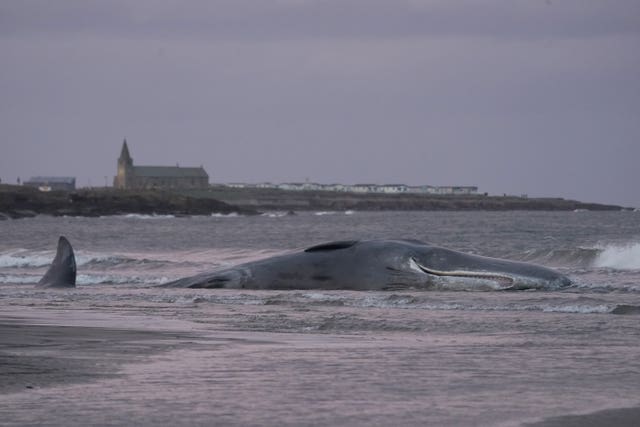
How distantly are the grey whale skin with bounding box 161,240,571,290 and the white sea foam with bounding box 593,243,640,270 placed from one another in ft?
39.2

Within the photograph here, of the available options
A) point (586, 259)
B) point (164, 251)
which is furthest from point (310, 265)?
point (164, 251)

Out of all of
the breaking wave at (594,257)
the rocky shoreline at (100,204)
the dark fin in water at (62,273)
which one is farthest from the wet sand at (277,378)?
the rocky shoreline at (100,204)

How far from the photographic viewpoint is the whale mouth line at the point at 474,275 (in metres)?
17.2

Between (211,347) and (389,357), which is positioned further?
(211,347)

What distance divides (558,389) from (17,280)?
18748 mm

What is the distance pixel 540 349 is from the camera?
9914 mm

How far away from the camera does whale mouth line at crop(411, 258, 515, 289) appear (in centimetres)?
1725

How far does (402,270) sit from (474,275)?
3.61ft

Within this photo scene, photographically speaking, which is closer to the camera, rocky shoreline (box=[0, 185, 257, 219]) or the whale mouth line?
the whale mouth line

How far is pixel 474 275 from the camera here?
1736cm

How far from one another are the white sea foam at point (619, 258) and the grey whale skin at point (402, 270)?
11.9 metres

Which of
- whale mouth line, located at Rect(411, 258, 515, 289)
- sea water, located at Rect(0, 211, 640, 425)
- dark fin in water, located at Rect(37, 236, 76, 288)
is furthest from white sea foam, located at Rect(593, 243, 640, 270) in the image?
dark fin in water, located at Rect(37, 236, 76, 288)

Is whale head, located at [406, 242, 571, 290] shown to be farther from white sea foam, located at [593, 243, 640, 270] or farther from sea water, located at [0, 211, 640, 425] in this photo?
white sea foam, located at [593, 243, 640, 270]

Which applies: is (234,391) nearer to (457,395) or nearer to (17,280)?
(457,395)
